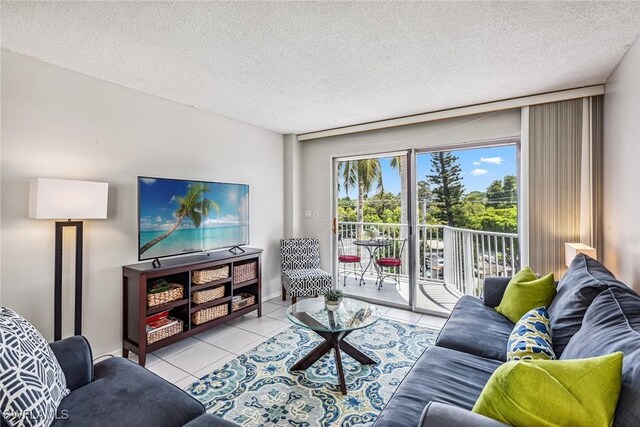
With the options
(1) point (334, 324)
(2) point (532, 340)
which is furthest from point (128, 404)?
(2) point (532, 340)

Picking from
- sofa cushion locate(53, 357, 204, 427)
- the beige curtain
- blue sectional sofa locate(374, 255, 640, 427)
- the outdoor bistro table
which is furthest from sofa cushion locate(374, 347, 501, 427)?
the outdoor bistro table

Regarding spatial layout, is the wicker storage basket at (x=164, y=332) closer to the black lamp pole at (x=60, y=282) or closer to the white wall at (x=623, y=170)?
the black lamp pole at (x=60, y=282)

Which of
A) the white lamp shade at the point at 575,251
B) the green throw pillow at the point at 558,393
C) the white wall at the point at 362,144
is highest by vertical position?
the white wall at the point at 362,144

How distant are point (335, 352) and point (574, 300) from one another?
1521mm

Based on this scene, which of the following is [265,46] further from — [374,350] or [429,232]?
[429,232]

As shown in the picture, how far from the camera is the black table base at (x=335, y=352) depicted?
225cm

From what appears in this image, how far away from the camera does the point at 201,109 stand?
3383mm

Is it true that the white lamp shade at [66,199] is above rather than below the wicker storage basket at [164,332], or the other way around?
above

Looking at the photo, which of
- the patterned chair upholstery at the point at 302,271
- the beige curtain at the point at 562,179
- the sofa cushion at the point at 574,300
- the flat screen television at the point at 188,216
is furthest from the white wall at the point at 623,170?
the flat screen television at the point at 188,216

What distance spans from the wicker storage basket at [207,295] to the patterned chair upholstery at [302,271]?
0.87 m

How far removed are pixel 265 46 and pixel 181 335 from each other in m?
2.54

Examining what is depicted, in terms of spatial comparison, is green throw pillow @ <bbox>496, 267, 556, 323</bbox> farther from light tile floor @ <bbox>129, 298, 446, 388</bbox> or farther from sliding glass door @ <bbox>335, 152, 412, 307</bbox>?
sliding glass door @ <bbox>335, 152, 412, 307</bbox>

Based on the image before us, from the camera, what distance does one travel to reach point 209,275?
301 cm

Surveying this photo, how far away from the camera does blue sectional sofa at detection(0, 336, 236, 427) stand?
123 centimetres
